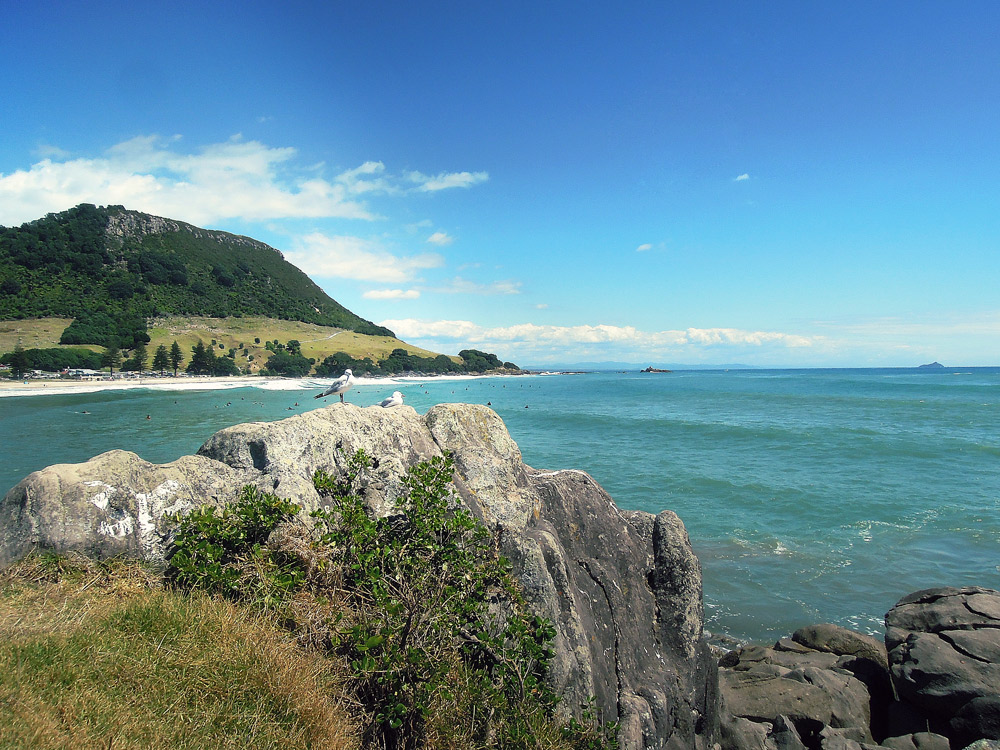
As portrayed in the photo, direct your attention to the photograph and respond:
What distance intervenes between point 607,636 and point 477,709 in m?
2.20

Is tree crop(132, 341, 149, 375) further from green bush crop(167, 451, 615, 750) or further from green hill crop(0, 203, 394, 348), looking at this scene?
green bush crop(167, 451, 615, 750)

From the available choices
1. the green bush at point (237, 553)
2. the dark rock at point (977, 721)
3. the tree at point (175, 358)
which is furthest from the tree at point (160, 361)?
the dark rock at point (977, 721)

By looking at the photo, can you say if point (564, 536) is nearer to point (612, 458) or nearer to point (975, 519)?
point (975, 519)

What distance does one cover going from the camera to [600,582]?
6344mm

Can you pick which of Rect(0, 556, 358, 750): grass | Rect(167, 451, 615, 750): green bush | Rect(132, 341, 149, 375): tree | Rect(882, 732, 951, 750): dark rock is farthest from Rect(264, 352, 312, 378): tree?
Rect(882, 732, 951, 750): dark rock

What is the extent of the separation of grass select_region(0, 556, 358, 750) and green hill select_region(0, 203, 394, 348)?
128 m

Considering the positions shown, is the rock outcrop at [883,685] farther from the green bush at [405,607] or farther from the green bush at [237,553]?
the green bush at [237,553]

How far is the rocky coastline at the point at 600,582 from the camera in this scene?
4.75 m

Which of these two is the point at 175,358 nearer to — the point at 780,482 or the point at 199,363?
the point at 199,363

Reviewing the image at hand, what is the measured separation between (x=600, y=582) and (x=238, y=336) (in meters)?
158

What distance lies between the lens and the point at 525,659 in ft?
15.3

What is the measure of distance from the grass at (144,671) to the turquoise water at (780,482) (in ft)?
34.3

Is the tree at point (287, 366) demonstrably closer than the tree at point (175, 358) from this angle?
No

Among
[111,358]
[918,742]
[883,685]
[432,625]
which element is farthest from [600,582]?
[111,358]
